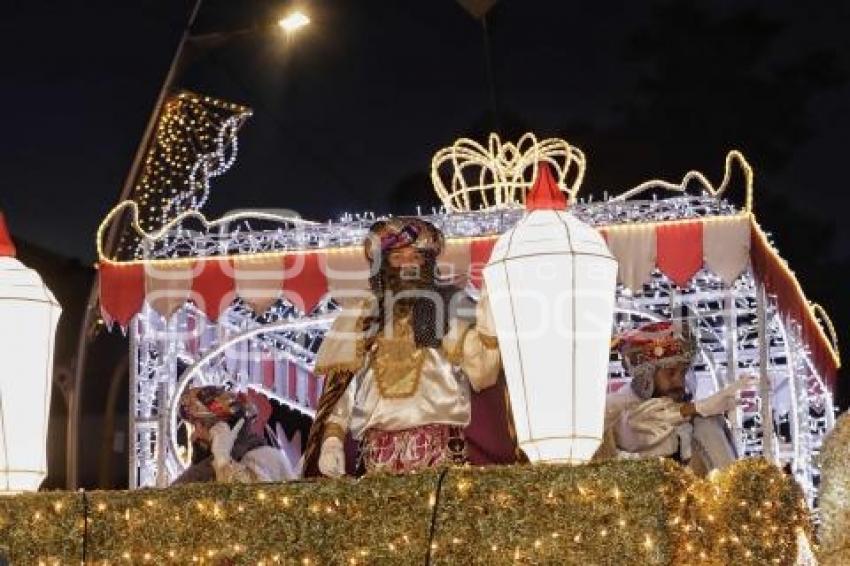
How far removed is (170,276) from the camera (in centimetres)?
1127

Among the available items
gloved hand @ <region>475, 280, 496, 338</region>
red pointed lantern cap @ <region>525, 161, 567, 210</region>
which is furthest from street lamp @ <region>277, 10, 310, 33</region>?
red pointed lantern cap @ <region>525, 161, 567, 210</region>

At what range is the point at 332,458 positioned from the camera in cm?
640

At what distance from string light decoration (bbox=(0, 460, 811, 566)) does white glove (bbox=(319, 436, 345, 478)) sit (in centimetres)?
105

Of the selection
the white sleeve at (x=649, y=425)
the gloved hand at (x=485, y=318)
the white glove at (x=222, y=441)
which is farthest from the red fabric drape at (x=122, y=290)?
the gloved hand at (x=485, y=318)

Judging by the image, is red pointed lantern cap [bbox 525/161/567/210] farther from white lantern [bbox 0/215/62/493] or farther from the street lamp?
the street lamp

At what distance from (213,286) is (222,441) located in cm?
242

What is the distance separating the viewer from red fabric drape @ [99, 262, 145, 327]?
11.3 meters

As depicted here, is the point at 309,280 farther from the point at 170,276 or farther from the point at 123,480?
the point at 123,480

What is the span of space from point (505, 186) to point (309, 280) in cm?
157

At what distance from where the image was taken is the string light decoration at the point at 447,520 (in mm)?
4719

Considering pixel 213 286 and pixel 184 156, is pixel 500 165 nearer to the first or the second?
pixel 213 286

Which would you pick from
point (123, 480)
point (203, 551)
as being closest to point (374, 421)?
point (203, 551)

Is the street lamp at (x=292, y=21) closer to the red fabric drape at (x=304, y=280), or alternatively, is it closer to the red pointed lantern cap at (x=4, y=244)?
the red fabric drape at (x=304, y=280)

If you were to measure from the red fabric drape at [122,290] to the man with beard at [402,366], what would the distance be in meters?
4.82
